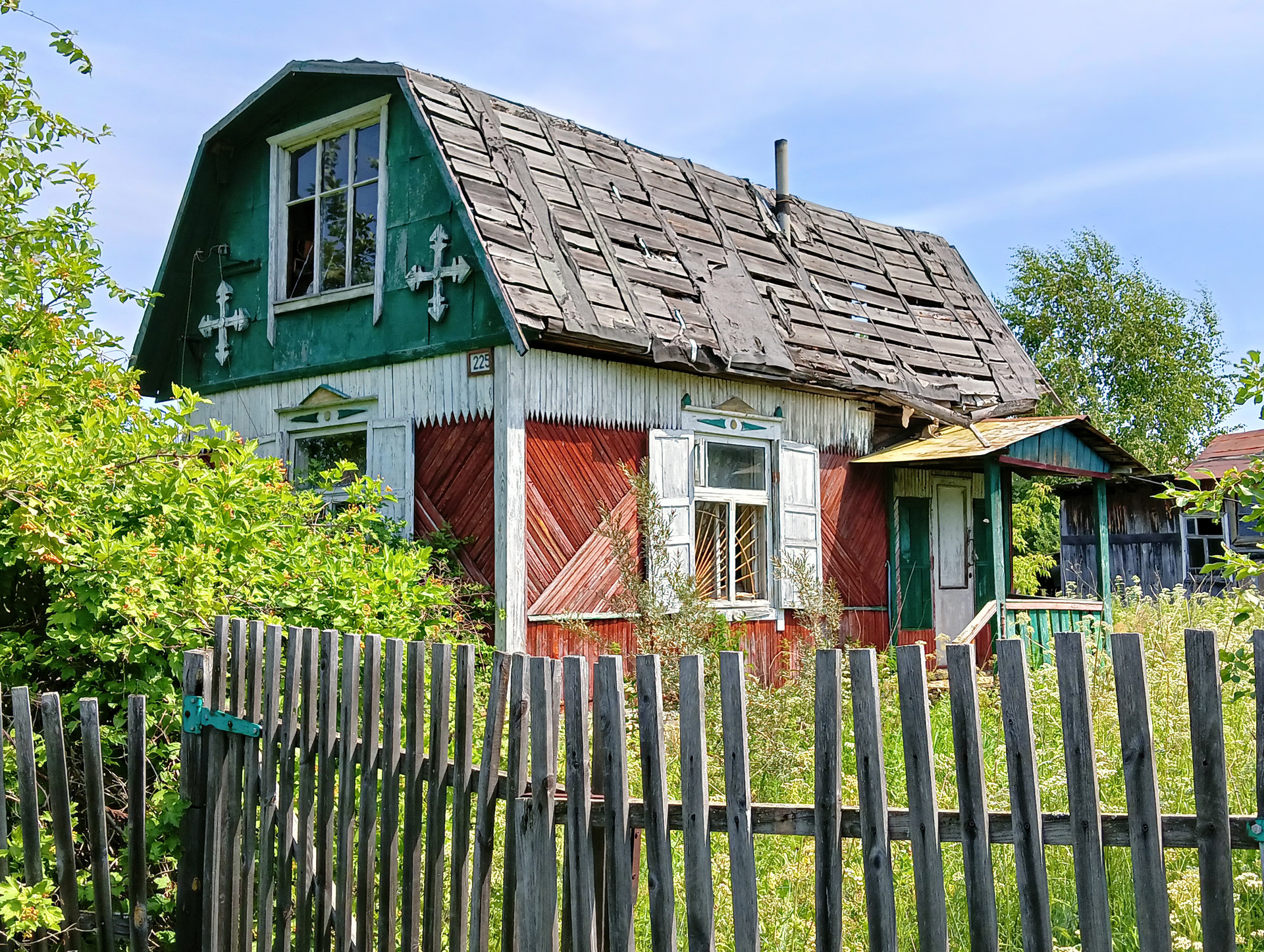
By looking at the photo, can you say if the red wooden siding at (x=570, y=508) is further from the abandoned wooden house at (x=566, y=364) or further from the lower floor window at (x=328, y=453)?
the lower floor window at (x=328, y=453)

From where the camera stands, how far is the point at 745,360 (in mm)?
10273

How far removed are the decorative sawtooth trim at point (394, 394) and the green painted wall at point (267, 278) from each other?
106mm

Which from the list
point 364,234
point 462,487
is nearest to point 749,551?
point 462,487

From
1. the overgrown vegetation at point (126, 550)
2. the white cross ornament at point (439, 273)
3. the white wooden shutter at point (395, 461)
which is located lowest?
the overgrown vegetation at point (126, 550)

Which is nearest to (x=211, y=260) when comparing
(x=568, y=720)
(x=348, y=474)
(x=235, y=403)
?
(x=235, y=403)

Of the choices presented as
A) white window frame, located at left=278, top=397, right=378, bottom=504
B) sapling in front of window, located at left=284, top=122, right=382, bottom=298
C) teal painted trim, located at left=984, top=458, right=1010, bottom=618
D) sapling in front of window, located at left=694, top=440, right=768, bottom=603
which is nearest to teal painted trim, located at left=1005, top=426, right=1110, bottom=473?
teal painted trim, located at left=984, top=458, right=1010, bottom=618

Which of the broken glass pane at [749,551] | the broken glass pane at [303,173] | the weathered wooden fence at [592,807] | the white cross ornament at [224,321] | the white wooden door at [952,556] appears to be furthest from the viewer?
the white wooden door at [952,556]

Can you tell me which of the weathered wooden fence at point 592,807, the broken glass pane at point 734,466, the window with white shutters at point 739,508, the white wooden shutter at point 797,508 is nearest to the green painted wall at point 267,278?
the window with white shutters at point 739,508

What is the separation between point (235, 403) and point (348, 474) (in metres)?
1.69

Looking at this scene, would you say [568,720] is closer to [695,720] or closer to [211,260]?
[695,720]

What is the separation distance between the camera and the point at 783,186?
13.8m

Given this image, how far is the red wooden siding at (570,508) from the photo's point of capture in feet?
29.5

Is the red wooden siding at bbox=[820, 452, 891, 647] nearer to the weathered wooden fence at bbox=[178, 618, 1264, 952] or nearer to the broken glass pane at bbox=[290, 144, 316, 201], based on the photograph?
the broken glass pane at bbox=[290, 144, 316, 201]

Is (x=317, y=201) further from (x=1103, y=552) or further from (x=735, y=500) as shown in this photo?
(x=1103, y=552)
